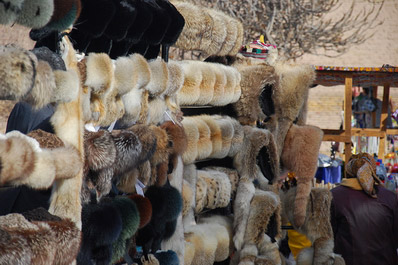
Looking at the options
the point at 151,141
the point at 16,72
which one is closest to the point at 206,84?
the point at 151,141

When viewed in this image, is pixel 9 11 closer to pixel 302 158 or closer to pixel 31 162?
pixel 31 162

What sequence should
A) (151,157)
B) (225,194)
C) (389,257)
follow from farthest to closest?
(389,257), (225,194), (151,157)

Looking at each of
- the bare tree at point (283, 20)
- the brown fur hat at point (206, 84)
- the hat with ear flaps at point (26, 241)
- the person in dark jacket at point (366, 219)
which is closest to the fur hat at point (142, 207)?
the hat with ear flaps at point (26, 241)

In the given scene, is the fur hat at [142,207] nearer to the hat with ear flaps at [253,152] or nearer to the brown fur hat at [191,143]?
the brown fur hat at [191,143]

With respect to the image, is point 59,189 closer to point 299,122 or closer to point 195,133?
point 195,133

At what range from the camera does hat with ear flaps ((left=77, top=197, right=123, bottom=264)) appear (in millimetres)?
2350

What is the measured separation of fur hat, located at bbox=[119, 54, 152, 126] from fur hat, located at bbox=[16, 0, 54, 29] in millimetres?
699

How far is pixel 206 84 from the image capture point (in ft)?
12.2

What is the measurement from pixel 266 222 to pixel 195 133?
3.46 feet

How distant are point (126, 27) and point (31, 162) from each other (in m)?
1.08

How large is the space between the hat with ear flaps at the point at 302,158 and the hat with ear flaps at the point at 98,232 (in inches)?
98.4

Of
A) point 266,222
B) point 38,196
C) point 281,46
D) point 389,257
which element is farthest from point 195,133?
point 281,46

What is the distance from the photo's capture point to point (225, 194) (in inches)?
159

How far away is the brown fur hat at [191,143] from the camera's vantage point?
3561 mm
